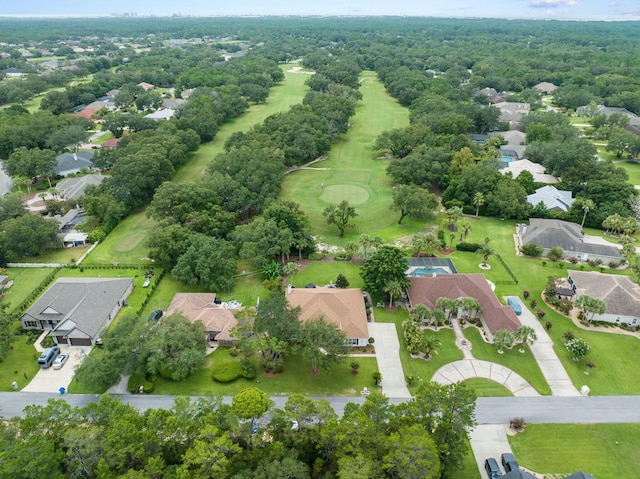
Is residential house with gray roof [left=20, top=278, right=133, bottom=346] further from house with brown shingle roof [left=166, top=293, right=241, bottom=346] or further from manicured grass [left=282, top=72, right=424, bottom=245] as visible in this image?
manicured grass [left=282, top=72, right=424, bottom=245]

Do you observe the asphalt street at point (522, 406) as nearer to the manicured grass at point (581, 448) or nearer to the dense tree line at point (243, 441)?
the manicured grass at point (581, 448)

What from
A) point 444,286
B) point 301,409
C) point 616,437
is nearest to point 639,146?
point 444,286

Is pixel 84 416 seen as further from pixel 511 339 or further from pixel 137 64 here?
pixel 137 64

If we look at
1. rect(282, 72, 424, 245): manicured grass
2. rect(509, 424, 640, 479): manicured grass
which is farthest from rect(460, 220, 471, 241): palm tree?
rect(509, 424, 640, 479): manicured grass

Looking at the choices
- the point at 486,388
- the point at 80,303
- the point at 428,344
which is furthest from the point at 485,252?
the point at 80,303

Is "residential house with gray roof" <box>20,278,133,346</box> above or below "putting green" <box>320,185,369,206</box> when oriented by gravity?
above

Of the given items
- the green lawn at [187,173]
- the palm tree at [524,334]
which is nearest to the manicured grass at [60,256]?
the green lawn at [187,173]
